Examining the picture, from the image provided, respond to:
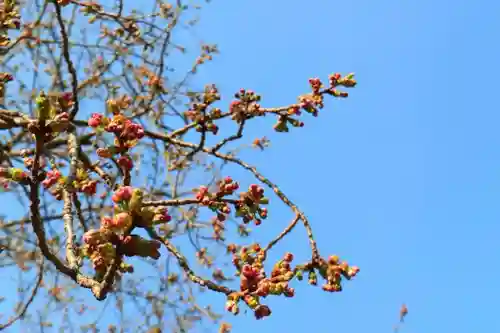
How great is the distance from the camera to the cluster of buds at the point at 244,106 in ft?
12.9

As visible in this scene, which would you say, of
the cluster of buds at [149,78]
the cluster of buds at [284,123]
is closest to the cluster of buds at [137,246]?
the cluster of buds at [284,123]

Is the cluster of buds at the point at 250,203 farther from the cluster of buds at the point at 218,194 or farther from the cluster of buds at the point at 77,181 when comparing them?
the cluster of buds at the point at 77,181

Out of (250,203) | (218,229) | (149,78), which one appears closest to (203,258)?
(218,229)

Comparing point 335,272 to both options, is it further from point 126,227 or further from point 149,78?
point 149,78

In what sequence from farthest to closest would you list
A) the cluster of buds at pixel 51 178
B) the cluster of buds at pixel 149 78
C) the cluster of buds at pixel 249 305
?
the cluster of buds at pixel 149 78
the cluster of buds at pixel 51 178
the cluster of buds at pixel 249 305

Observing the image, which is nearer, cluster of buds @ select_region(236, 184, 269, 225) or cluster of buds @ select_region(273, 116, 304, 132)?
cluster of buds @ select_region(236, 184, 269, 225)

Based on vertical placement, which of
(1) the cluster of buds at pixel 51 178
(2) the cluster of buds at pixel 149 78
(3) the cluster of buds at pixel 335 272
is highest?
(2) the cluster of buds at pixel 149 78

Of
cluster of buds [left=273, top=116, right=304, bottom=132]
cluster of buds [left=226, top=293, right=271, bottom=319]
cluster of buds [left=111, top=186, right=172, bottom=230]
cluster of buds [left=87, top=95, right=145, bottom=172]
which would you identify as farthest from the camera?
cluster of buds [left=273, top=116, right=304, bottom=132]

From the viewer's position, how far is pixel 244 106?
13.0 ft

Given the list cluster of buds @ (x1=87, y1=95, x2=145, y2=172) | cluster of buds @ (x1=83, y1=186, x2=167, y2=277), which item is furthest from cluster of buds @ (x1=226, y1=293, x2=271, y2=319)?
cluster of buds @ (x1=87, y1=95, x2=145, y2=172)

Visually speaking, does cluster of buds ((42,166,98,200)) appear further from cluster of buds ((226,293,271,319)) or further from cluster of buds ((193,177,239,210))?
cluster of buds ((226,293,271,319))

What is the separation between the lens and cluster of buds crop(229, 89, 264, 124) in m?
3.94

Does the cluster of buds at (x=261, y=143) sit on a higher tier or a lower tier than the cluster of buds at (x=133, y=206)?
higher

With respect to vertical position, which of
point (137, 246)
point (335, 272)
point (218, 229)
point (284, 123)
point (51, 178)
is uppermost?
point (218, 229)
